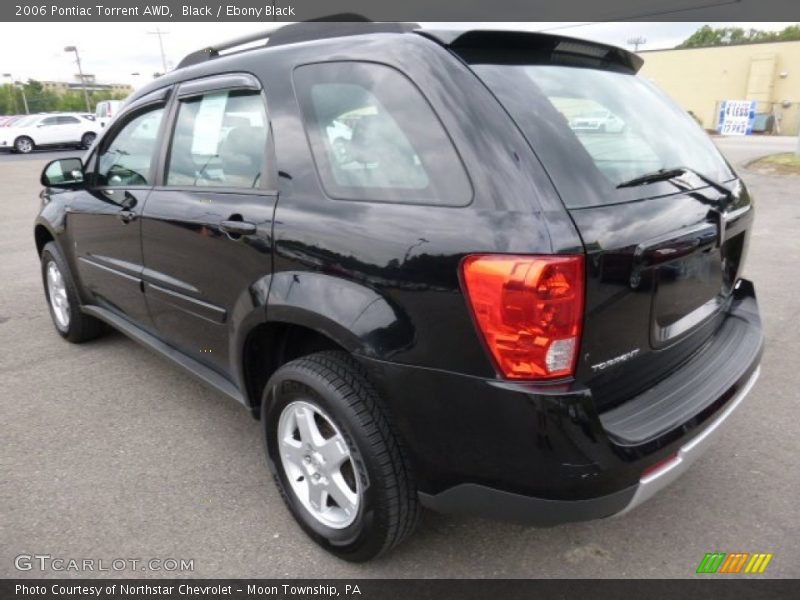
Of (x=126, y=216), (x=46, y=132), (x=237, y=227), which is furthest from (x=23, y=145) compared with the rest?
(x=237, y=227)

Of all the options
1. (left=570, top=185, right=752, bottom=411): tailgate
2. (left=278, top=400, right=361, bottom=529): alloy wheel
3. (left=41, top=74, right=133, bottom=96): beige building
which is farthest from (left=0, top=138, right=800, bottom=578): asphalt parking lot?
(left=41, top=74, right=133, bottom=96): beige building

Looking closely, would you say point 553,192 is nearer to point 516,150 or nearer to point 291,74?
point 516,150

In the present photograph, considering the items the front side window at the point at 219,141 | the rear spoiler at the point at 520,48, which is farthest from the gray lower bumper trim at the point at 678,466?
the front side window at the point at 219,141

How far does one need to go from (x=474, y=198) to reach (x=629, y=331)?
610mm

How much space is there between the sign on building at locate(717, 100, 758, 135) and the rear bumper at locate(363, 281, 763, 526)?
44.8 meters

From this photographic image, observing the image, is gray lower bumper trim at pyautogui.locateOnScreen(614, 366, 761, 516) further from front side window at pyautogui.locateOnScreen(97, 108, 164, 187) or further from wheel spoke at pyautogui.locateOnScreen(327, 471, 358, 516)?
front side window at pyautogui.locateOnScreen(97, 108, 164, 187)

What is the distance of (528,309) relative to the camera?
1.59m

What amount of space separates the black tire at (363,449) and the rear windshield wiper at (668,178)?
41.2 inches

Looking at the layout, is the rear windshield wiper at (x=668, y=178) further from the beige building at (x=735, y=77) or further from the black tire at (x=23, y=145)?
the beige building at (x=735, y=77)

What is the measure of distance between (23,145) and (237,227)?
2865 centimetres

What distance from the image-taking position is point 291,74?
2223 mm

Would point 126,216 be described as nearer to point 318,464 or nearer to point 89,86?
point 318,464

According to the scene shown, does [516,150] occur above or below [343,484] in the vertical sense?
above

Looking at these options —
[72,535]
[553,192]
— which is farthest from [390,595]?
[553,192]
